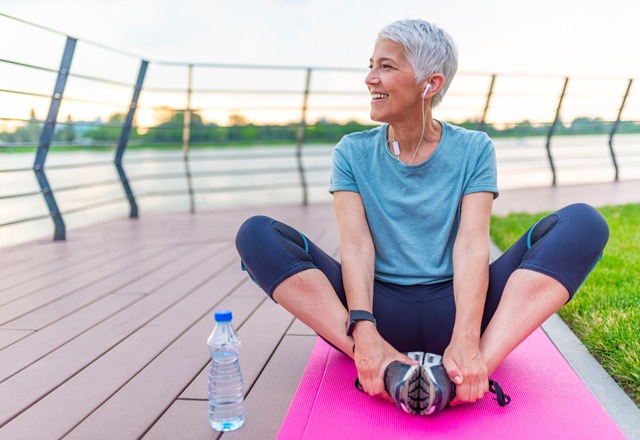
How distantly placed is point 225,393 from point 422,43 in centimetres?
102

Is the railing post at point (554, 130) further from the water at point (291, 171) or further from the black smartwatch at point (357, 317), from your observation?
the black smartwatch at point (357, 317)

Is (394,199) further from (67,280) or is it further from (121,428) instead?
(67,280)

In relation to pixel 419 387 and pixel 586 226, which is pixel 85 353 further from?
pixel 586 226

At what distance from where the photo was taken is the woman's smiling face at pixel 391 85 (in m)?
1.57

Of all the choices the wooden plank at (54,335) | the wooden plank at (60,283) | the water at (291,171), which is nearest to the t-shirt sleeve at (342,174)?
the wooden plank at (54,335)

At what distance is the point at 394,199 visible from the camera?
1.65 m

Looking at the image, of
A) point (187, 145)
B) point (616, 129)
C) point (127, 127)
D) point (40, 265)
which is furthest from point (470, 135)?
point (616, 129)

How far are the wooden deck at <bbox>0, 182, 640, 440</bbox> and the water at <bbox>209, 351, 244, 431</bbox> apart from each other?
3cm

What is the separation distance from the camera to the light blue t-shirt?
1627 mm

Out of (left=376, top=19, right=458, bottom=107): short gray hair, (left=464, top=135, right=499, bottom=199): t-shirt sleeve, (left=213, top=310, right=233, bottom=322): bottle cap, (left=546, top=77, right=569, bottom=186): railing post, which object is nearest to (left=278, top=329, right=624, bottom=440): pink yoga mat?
(left=213, top=310, right=233, bottom=322): bottle cap

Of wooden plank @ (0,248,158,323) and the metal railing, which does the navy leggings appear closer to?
wooden plank @ (0,248,158,323)

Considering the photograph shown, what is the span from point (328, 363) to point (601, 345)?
80 cm

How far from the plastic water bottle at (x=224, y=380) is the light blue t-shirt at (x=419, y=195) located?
1.60 ft

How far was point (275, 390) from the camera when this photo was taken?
1545 mm
